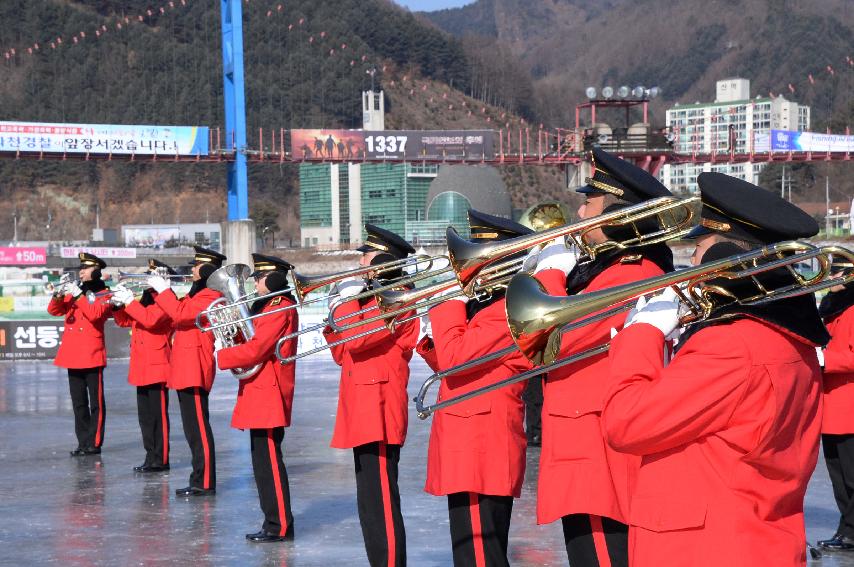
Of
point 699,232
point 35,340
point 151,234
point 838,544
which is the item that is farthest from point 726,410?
point 151,234

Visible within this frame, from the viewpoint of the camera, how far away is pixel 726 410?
10.1 feet

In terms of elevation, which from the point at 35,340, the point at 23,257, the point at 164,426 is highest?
the point at 23,257

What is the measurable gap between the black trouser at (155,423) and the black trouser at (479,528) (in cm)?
554

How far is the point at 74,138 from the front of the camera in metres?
49.0

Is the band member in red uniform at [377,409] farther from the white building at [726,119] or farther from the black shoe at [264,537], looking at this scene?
the white building at [726,119]

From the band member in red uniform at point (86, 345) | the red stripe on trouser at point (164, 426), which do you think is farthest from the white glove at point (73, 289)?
the red stripe on trouser at point (164, 426)

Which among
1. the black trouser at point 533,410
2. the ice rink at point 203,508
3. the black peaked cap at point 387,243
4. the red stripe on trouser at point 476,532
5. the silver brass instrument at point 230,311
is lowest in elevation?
the ice rink at point 203,508

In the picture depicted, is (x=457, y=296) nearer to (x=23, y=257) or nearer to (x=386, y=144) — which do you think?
(x=386, y=144)

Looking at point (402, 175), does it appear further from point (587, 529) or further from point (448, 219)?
point (587, 529)

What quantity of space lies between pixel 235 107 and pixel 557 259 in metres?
45.8

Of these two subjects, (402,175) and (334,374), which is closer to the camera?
(334,374)

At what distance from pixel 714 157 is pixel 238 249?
69.8 feet

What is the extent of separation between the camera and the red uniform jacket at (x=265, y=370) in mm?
7461

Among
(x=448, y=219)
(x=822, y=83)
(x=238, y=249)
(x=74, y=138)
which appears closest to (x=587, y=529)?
(x=238, y=249)
